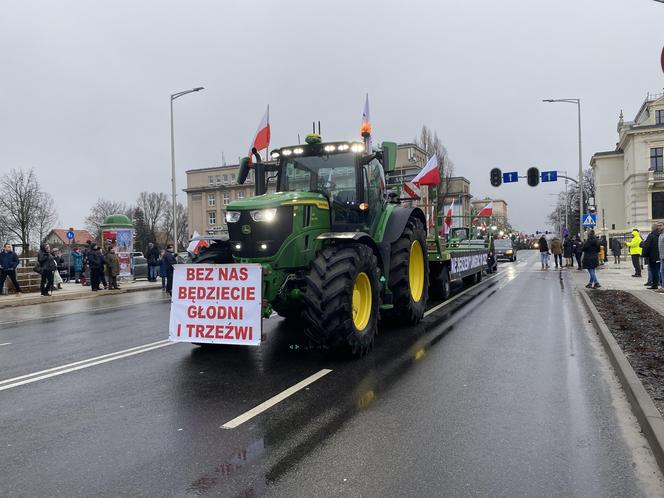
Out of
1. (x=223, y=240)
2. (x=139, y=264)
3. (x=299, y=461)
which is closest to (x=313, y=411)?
(x=299, y=461)

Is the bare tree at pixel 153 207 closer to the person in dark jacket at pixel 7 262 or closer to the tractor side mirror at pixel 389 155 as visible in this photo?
the person in dark jacket at pixel 7 262

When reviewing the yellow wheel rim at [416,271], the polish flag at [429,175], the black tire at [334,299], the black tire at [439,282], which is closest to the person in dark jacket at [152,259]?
the black tire at [439,282]

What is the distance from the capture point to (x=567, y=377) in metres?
6.12

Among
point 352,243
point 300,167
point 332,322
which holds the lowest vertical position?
point 332,322

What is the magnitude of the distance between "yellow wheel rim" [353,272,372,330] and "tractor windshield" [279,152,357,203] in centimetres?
153

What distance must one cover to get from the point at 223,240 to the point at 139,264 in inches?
864

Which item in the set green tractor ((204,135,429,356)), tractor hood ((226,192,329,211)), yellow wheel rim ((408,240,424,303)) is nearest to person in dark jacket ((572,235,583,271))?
yellow wheel rim ((408,240,424,303))

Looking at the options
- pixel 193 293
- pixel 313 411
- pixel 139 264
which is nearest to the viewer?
pixel 313 411

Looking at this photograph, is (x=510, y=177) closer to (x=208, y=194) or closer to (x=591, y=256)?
(x=591, y=256)

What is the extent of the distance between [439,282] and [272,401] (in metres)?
8.50

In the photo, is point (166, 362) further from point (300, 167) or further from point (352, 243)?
point (300, 167)

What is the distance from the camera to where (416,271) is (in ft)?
34.1

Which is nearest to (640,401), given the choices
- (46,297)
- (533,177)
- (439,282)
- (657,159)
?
(439,282)

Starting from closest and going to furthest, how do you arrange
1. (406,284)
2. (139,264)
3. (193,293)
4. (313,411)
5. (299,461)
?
(299,461) < (313,411) < (193,293) < (406,284) < (139,264)
